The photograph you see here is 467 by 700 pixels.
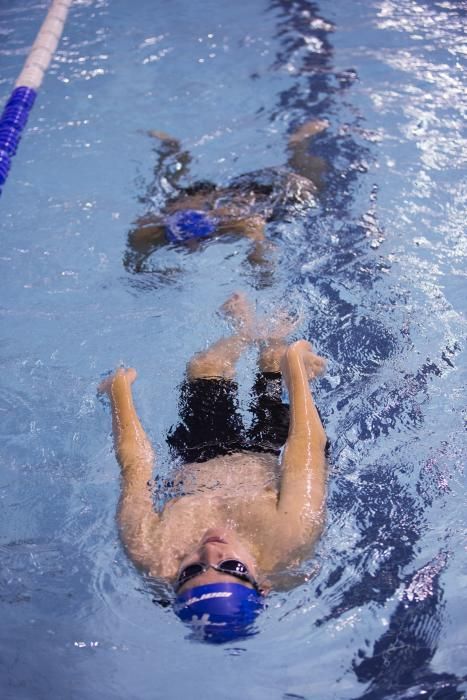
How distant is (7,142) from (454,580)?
12.8 feet

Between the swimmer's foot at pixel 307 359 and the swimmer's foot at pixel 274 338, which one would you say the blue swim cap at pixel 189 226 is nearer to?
the swimmer's foot at pixel 274 338

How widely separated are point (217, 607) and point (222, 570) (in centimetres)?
13

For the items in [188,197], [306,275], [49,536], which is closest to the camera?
[49,536]

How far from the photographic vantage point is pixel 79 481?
3139mm

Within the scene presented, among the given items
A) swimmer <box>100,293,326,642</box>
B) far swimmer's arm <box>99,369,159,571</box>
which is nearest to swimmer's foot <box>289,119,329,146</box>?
swimmer <box>100,293,326,642</box>

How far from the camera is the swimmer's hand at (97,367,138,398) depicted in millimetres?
3170

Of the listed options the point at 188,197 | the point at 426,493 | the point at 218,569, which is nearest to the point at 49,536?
the point at 218,569

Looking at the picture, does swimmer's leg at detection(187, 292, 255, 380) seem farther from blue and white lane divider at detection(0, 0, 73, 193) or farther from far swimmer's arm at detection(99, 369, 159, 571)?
blue and white lane divider at detection(0, 0, 73, 193)

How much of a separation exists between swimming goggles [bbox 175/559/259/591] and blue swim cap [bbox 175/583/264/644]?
0.13ft

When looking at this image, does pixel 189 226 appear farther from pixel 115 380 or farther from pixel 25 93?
pixel 25 93

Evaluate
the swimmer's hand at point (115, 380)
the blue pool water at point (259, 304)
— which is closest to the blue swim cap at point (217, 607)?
the blue pool water at point (259, 304)

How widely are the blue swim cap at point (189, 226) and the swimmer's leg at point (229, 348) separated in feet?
1.68

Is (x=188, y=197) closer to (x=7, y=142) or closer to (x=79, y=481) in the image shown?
(x=7, y=142)

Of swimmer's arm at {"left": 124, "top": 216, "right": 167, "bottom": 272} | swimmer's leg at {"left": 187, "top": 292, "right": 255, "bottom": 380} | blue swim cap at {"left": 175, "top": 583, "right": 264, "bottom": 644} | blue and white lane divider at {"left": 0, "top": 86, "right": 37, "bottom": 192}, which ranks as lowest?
blue swim cap at {"left": 175, "top": 583, "right": 264, "bottom": 644}
